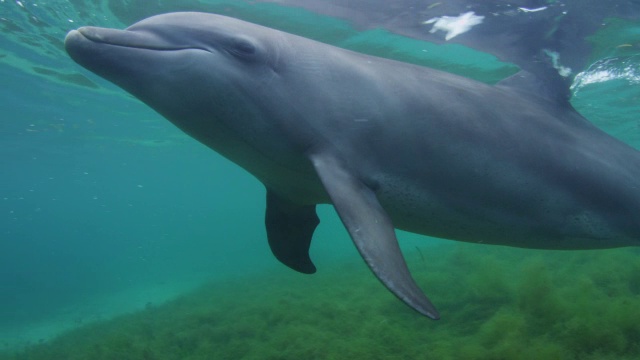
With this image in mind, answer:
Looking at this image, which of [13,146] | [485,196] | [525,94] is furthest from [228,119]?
[13,146]

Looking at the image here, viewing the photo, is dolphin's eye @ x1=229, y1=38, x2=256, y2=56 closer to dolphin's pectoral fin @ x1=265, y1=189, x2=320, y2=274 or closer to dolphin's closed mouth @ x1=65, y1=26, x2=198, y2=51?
dolphin's closed mouth @ x1=65, y1=26, x2=198, y2=51

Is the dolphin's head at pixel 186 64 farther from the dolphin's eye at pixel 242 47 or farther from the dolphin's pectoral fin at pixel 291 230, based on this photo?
the dolphin's pectoral fin at pixel 291 230

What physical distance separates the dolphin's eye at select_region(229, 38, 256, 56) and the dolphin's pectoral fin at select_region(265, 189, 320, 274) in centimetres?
189

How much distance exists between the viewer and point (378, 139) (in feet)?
12.8

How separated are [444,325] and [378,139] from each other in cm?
587

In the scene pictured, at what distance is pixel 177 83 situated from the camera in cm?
348

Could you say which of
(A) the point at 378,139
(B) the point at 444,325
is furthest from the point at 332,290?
(A) the point at 378,139

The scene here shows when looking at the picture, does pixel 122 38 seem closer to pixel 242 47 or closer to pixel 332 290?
pixel 242 47

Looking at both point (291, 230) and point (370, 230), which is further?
point (291, 230)

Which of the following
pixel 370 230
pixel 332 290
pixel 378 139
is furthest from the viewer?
pixel 332 290

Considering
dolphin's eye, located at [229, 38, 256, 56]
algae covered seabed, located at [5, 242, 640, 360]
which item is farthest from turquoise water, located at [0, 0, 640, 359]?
dolphin's eye, located at [229, 38, 256, 56]

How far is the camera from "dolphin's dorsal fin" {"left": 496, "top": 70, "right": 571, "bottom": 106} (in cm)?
548

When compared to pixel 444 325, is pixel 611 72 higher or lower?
higher

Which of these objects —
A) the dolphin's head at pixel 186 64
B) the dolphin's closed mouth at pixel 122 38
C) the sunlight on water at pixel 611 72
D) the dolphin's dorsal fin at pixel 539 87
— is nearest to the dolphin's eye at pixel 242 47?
the dolphin's head at pixel 186 64
